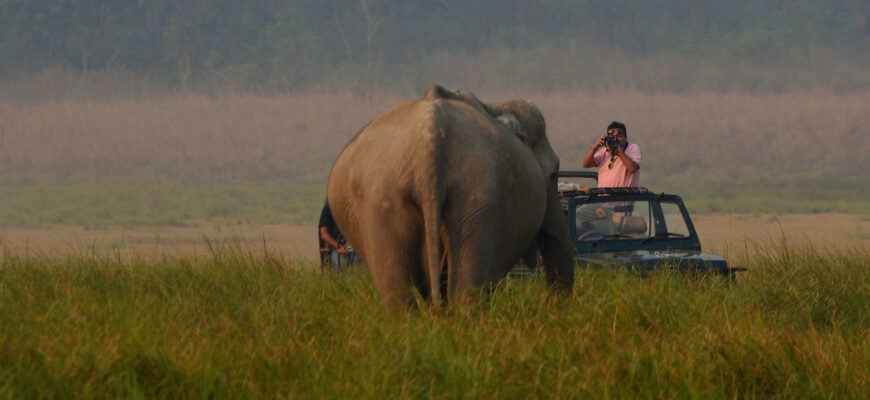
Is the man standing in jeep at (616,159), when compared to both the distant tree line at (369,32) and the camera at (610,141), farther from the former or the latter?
the distant tree line at (369,32)

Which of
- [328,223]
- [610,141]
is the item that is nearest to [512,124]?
[610,141]

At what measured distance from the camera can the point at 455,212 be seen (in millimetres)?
4883

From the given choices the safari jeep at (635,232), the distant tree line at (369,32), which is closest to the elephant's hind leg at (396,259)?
the safari jeep at (635,232)

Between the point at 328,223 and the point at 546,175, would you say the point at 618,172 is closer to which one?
the point at 328,223

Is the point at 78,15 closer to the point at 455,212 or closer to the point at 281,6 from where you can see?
the point at 281,6

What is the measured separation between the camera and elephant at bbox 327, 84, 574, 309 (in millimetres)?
4828

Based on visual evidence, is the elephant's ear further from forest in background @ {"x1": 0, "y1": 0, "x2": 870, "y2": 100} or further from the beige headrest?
forest in background @ {"x1": 0, "y1": 0, "x2": 870, "y2": 100}

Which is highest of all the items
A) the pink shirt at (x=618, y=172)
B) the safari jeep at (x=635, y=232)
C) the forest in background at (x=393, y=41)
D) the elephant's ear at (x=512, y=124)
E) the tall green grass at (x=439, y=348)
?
the forest in background at (x=393, y=41)

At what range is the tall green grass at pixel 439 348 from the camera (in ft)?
13.8

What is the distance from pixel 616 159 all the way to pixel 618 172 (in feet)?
0.46

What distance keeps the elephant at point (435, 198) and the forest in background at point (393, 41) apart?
56315 millimetres

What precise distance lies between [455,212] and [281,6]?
70999mm

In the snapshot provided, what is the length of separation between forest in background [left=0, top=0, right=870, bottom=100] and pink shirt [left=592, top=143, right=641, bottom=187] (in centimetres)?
5211

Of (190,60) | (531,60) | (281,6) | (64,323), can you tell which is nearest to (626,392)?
(64,323)
